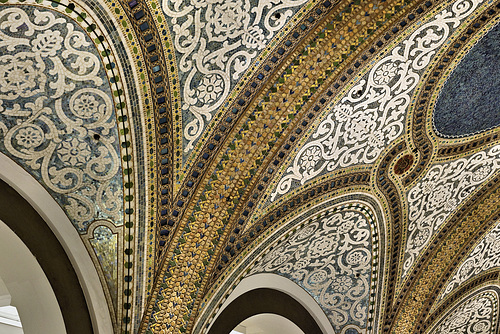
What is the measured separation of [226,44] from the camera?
4.27 m

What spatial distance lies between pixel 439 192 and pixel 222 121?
3533 mm

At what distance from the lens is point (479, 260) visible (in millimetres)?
8086

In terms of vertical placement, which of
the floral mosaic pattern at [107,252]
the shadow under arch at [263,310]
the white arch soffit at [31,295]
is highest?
the shadow under arch at [263,310]

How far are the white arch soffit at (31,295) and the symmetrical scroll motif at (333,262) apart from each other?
7.67 feet

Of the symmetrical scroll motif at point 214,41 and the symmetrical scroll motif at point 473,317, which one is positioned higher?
the symmetrical scroll motif at point 473,317

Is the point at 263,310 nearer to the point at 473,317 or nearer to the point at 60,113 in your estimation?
the point at 60,113

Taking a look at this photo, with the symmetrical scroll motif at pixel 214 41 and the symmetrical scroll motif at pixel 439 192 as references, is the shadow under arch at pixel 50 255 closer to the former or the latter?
the symmetrical scroll motif at pixel 214 41

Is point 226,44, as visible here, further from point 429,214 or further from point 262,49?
point 429,214

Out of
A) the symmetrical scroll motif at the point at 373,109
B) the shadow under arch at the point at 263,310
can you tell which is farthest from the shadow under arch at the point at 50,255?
the symmetrical scroll motif at the point at 373,109

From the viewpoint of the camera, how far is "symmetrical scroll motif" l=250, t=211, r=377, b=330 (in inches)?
237

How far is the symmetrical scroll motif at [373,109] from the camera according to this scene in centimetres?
486

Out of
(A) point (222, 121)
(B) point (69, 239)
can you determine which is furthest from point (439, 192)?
(B) point (69, 239)

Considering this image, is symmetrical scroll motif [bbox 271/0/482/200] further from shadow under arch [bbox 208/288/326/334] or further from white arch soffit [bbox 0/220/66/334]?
white arch soffit [bbox 0/220/66/334]

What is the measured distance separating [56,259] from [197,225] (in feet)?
4.05
